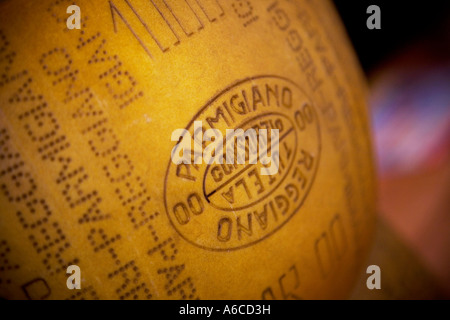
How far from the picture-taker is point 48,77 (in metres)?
0.51

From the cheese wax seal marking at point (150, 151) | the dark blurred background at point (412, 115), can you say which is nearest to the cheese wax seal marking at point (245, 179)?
the cheese wax seal marking at point (150, 151)

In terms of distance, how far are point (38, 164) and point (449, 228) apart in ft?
5.12

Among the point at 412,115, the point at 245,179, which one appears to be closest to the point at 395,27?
the point at 412,115

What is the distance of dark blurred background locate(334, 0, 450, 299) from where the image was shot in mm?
1569

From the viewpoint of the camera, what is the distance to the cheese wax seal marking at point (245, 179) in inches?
21.7

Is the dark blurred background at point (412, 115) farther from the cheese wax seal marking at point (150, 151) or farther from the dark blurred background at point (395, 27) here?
the cheese wax seal marking at point (150, 151)

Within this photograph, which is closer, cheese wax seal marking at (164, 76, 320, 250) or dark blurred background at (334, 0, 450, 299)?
cheese wax seal marking at (164, 76, 320, 250)

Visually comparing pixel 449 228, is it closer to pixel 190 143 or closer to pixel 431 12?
pixel 431 12

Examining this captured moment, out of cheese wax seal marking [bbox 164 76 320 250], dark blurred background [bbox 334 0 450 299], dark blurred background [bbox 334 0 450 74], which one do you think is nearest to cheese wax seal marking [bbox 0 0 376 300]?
cheese wax seal marking [bbox 164 76 320 250]

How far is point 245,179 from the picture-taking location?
583 millimetres

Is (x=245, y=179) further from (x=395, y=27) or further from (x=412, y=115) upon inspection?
(x=395, y=27)

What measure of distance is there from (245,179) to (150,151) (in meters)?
0.15

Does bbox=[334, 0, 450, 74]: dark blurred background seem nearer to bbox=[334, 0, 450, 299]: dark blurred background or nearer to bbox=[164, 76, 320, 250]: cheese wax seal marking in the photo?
bbox=[334, 0, 450, 299]: dark blurred background

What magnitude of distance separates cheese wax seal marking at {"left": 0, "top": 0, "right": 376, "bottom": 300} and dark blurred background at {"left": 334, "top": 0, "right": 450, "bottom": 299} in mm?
852
